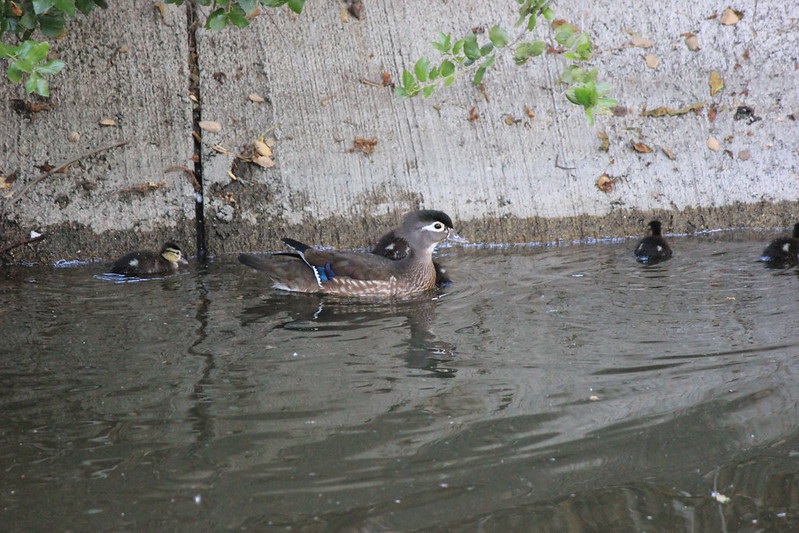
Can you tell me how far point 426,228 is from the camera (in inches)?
264

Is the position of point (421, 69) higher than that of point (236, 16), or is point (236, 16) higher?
point (236, 16)

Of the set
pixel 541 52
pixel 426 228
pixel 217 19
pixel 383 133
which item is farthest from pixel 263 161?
pixel 541 52

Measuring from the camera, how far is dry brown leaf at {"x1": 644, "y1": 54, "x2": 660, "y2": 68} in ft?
25.6

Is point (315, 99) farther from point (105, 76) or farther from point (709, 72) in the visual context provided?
point (709, 72)

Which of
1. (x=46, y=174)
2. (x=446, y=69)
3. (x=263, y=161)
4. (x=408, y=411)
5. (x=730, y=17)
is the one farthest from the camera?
(x=730, y=17)

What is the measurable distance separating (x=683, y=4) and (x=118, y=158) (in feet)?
17.2

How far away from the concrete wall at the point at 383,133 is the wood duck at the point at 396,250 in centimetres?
32

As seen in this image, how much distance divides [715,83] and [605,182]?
1.43 metres

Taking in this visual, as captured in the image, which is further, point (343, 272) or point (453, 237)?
point (453, 237)

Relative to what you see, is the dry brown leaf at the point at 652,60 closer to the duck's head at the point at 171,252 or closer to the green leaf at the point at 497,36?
the green leaf at the point at 497,36

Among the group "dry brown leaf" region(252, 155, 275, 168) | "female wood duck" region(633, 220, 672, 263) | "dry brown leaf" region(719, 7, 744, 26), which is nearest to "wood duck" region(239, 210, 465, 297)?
"dry brown leaf" region(252, 155, 275, 168)

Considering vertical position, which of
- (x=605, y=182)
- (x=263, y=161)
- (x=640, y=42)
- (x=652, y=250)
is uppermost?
(x=640, y=42)

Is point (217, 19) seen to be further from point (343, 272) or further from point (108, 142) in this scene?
point (108, 142)

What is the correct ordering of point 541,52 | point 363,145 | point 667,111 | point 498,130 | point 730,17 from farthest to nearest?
point 730,17, point 667,111, point 498,130, point 363,145, point 541,52
